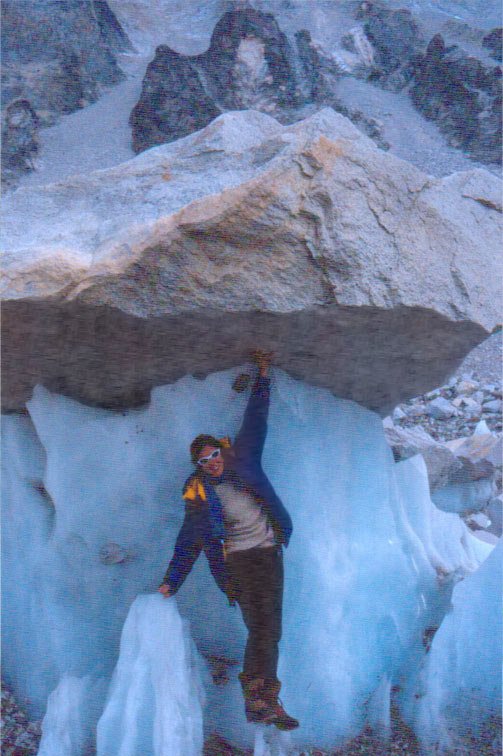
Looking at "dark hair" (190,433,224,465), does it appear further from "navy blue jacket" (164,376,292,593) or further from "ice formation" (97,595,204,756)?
"ice formation" (97,595,204,756)

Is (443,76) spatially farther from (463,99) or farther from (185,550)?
(185,550)

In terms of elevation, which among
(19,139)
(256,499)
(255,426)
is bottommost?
(256,499)

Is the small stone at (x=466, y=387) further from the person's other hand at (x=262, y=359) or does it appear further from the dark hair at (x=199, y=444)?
the dark hair at (x=199, y=444)

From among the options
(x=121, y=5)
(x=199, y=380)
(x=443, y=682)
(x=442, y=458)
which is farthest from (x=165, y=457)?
(x=121, y=5)

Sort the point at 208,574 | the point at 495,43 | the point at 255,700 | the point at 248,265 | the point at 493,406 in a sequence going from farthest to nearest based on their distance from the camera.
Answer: the point at 493,406 → the point at 495,43 → the point at 208,574 → the point at 255,700 → the point at 248,265

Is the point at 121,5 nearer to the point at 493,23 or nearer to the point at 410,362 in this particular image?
the point at 493,23

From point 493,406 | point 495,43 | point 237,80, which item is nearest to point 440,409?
point 493,406

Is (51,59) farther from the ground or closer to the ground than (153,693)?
farther from the ground
